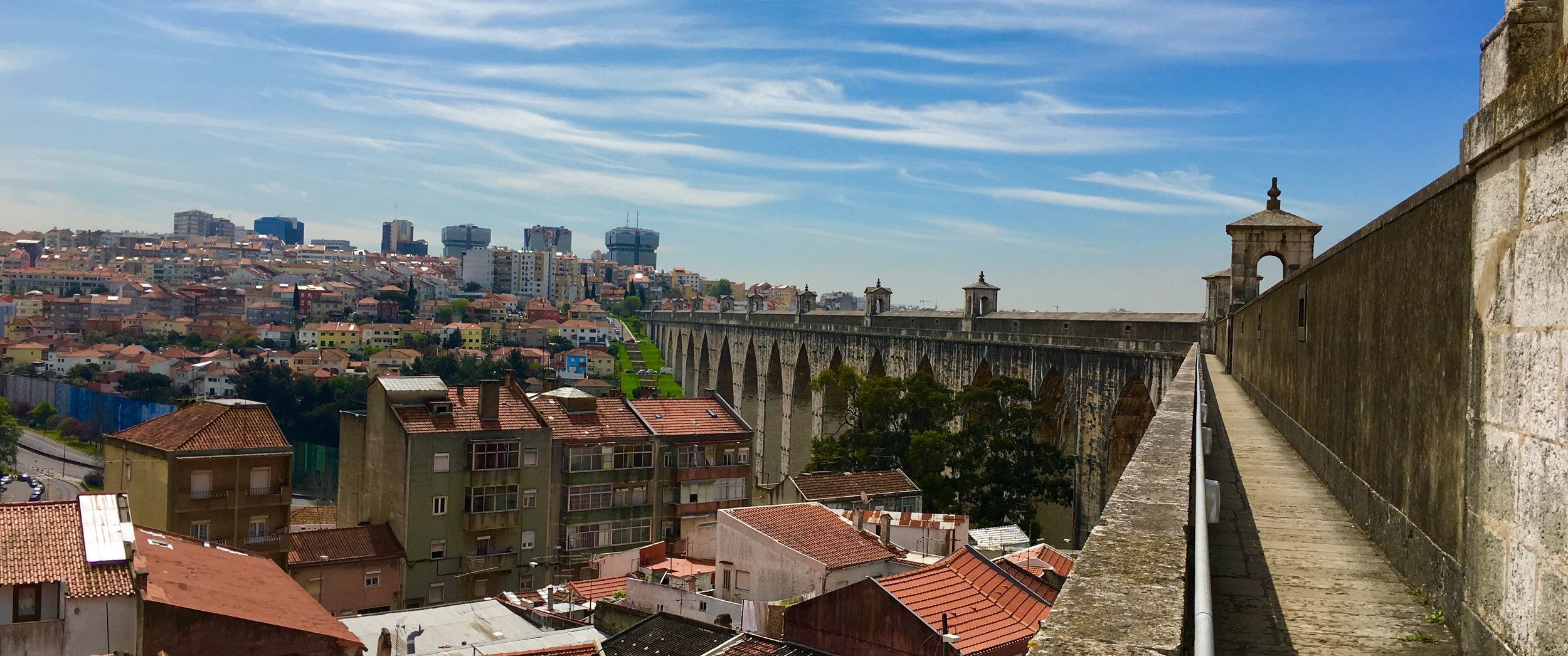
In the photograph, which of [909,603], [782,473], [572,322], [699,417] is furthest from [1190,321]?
[572,322]

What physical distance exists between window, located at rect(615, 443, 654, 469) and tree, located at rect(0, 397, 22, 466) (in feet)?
146

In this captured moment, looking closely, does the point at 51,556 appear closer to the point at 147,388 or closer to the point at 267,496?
the point at 267,496

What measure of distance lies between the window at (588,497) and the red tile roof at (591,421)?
1117mm

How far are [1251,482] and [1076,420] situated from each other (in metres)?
14.9

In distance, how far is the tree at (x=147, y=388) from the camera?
70.7 metres

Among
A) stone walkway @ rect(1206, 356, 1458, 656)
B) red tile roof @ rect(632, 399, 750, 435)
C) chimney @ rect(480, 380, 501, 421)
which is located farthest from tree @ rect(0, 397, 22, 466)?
stone walkway @ rect(1206, 356, 1458, 656)

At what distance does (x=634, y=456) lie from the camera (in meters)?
25.2

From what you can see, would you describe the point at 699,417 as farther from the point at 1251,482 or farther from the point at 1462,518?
the point at 1462,518

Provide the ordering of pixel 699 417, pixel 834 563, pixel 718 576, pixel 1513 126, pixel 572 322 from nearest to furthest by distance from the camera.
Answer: pixel 1513 126 → pixel 834 563 → pixel 718 576 → pixel 699 417 → pixel 572 322

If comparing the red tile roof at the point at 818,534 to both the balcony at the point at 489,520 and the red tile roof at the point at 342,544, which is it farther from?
the red tile roof at the point at 342,544

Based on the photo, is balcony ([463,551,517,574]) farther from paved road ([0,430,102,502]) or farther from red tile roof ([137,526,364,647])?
paved road ([0,430,102,502])

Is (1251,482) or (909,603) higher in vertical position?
(1251,482)

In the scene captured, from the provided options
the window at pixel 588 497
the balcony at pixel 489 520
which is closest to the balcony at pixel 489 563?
the balcony at pixel 489 520

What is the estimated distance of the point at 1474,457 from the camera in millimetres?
2490
